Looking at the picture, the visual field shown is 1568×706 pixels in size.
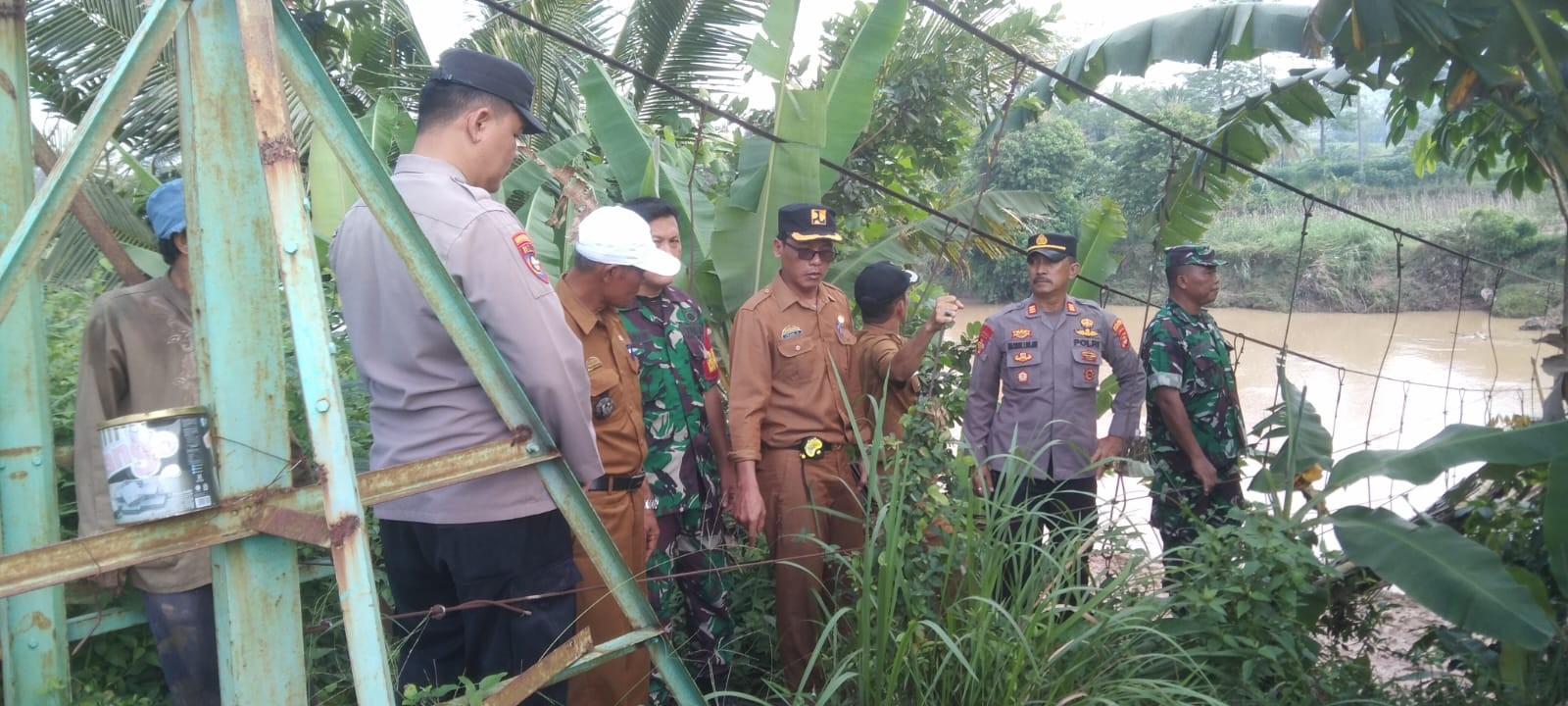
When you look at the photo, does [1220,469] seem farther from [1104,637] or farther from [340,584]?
[340,584]

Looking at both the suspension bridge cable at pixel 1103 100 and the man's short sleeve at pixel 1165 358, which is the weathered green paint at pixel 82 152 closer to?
the suspension bridge cable at pixel 1103 100

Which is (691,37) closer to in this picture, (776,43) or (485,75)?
(776,43)

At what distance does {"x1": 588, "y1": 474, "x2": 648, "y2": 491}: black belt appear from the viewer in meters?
2.75

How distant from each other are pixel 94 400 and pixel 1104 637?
6.80 ft

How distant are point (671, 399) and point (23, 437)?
5.12 ft

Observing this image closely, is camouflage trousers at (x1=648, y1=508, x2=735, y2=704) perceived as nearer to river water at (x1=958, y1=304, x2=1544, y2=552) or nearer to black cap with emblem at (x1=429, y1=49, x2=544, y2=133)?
black cap with emblem at (x1=429, y1=49, x2=544, y2=133)

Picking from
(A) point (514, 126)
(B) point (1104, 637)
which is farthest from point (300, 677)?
(B) point (1104, 637)

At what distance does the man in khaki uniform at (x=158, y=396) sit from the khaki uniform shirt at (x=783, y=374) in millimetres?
1469

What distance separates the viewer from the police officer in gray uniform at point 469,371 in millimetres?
1876

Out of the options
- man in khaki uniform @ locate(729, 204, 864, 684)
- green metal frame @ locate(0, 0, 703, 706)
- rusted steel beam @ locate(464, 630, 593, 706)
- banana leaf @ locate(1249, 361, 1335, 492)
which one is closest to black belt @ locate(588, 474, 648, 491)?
man in khaki uniform @ locate(729, 204, 864, 684)

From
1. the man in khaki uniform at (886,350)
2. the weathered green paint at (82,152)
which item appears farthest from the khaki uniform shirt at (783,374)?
the weathered green paint at (82,152)

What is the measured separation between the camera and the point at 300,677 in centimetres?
153

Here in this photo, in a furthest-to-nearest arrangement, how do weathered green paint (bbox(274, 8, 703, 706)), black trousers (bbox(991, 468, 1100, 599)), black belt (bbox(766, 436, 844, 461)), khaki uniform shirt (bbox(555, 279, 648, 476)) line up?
black belt (bbox(766, 436, 844, 461)), khaki uniform shirt (bbox(555, 279, 648, 476)), black trousers (bbox(991, 468, 1100, 599)), weathered green paint (bbox(274, 8, 703, 706))

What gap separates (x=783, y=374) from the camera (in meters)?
3.39
